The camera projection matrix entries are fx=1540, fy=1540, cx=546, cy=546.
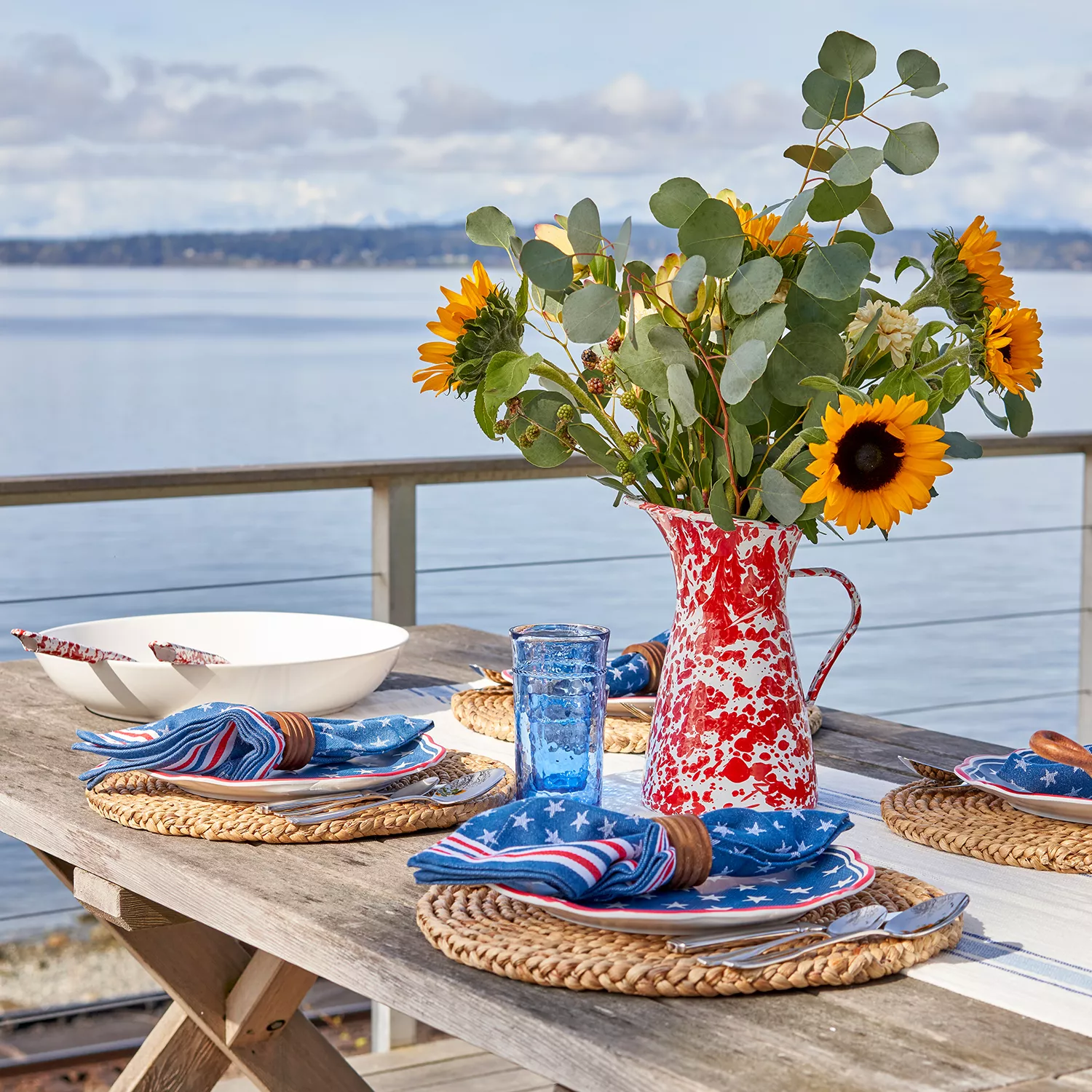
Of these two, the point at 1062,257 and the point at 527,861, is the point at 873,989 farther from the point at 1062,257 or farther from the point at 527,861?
the point at 1062,257

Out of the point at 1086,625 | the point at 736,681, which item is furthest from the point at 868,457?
the point at 1086,625

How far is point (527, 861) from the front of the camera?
801mm

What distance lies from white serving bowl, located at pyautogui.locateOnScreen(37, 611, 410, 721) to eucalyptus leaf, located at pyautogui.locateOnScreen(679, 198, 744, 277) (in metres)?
0.52

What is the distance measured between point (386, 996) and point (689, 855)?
0.57 feet

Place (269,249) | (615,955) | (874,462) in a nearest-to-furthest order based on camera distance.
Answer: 1. (615,955)
2. (874,462)
3. (269,249)

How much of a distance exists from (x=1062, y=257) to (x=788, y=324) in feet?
Result: 33.3

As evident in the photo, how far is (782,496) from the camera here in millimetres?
958

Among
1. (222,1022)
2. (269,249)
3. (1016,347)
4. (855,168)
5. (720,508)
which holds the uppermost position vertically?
(269,249)

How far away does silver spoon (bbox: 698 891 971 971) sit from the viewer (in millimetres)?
746

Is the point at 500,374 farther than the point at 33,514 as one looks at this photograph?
No

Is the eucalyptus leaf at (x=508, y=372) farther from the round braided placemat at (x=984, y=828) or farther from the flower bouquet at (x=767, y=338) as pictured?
the round braided placemat at (x=984, y=828)

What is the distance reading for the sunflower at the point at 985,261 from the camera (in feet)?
3.23

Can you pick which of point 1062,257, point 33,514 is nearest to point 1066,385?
point 1062,257

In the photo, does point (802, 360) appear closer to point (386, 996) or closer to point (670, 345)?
point (670, 345)
